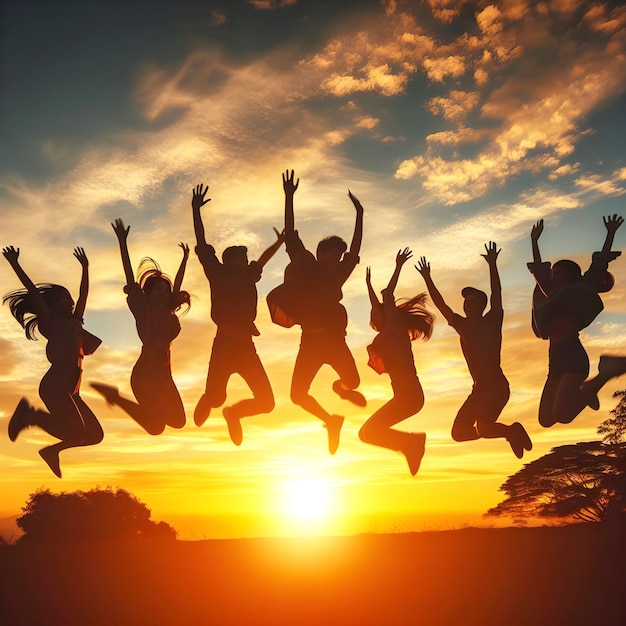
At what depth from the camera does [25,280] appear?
360 inches

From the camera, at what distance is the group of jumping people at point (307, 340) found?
353 inches

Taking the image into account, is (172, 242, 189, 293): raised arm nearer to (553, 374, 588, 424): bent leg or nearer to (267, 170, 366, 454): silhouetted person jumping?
(267, 170, 366, 454): silhouetted person jumping

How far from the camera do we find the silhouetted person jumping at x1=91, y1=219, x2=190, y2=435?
29.9ft

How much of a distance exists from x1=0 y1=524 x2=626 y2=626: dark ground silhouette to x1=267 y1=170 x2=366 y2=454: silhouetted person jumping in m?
3.45

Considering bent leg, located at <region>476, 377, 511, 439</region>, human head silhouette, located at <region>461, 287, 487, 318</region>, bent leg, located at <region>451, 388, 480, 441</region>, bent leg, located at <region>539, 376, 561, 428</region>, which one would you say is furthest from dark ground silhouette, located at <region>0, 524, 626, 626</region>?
human head silhouette, located at <region>461, 287, 487, 318</region>

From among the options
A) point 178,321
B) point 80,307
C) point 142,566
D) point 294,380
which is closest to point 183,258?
point 178,321

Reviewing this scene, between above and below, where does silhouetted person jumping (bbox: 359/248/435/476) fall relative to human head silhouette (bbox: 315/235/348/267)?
below

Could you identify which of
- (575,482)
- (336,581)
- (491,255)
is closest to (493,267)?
(491,255)

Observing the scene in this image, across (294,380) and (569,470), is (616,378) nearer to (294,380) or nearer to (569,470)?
(294,380)

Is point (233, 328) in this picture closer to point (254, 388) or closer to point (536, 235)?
point (254, 388)

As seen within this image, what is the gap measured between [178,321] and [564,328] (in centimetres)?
530

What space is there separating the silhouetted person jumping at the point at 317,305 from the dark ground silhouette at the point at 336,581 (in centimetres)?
345

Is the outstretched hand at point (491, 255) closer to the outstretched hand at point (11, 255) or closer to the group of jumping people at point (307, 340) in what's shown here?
the group of jumping people at point (307, 340)

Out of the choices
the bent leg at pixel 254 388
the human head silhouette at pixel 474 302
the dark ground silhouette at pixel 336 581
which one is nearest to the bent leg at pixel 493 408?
the human head silhouette at pixel 474 302
